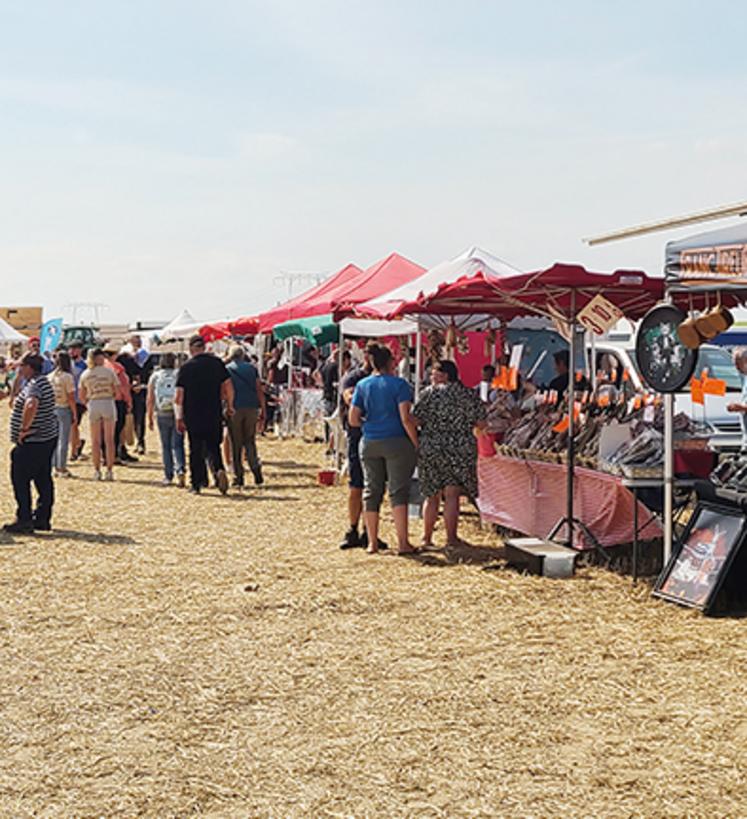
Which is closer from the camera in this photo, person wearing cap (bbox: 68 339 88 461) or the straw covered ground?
the straw covered ground

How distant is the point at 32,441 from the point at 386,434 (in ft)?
10.5

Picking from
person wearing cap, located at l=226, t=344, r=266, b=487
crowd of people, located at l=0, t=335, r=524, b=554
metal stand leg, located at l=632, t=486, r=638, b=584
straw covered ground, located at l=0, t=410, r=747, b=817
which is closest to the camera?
straw covered ground, located at l=0, t=410, r=747, b=817

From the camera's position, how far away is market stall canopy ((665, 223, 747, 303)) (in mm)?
6527

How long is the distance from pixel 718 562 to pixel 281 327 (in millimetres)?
11158

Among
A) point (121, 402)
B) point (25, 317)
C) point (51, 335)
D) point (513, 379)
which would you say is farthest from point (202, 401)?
point (25, 317)

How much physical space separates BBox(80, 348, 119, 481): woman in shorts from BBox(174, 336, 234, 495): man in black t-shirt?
1.56 m

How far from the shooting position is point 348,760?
461cm

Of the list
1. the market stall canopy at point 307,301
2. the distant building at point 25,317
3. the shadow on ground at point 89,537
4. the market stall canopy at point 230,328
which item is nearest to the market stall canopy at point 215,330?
the market stall canopy at point 230,328

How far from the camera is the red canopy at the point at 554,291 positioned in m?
8.41

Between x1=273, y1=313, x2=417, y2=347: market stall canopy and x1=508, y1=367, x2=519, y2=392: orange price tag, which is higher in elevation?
x1=273, y1=313, x2=417, y2=347: market stall canopy

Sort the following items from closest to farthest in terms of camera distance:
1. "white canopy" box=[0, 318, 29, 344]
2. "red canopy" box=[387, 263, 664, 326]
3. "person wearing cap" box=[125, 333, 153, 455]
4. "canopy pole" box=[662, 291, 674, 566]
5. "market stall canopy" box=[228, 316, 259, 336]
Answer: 1. "canopy pole" box=[662, 291, 674, 566]
2. "red canopy" box=[387, 263, 664, 326]
3. "person wearing cap" box=[125, 333, 153, 455]
4. "market stall canopy" box=[228, 316, 259, 336]
5. "white canopy" box=[0, 318, 29, 344]

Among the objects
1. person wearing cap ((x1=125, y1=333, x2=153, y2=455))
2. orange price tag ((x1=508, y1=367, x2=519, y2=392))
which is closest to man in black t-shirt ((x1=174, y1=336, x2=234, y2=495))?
orange price tag ((x1=508, y1=367, x2=519, y2=392))

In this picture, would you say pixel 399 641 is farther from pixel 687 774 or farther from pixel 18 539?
pixel 18 539

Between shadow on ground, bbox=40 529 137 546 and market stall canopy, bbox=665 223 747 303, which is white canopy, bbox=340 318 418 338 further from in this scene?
market stall canopy, bbox=665 223 747 303
